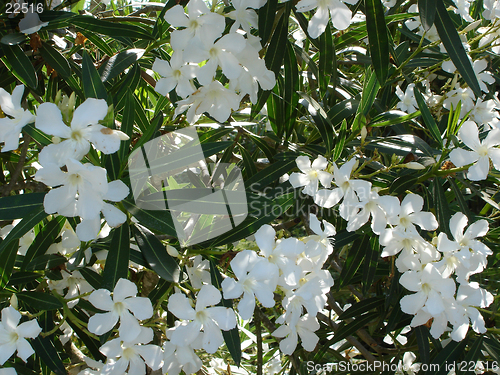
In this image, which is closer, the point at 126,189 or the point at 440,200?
the point at 126,189

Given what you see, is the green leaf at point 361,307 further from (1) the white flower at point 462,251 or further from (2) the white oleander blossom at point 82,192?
(2) the white oleander blossom at point 82,192

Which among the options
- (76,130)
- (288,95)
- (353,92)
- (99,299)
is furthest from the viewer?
(353,92)

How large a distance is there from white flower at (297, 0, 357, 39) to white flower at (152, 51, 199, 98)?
31 cm

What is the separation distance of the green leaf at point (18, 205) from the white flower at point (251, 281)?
463mm

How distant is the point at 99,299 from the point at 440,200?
976 mm

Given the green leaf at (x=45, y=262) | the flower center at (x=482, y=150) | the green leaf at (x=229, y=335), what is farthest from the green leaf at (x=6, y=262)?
the flower center at (x=482, y=150)

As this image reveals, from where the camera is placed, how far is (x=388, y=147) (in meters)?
1.23

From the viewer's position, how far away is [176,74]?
3.48 ft

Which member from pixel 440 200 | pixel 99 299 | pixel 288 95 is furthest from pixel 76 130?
pixel 440 200

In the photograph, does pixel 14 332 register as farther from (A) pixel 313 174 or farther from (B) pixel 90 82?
(A) pixel 313 174

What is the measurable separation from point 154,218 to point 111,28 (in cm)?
73

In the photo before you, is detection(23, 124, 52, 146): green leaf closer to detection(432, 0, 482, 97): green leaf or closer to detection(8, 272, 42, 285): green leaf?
detection(8, 272, 42, 285): green leaf

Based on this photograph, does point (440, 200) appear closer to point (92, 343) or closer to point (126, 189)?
point (126, 189)

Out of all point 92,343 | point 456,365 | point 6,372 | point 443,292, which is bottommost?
point 456,365
